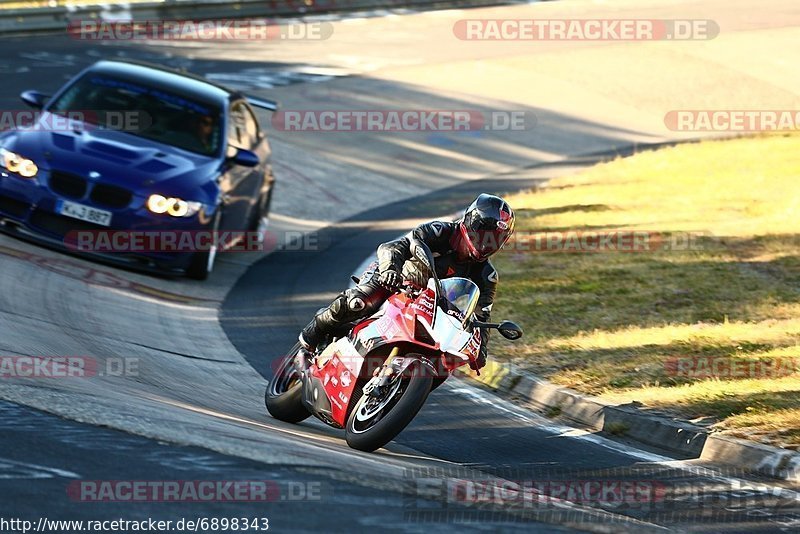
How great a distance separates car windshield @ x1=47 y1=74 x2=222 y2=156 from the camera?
13.5m

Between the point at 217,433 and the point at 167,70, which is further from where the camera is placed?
the point at 167,70

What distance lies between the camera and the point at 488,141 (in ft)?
82.7

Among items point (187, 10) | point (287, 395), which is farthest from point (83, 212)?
point (187, 10)

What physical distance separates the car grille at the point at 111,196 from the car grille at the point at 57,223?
9.7 inches

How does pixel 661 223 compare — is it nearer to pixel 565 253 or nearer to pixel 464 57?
pixel 565 253

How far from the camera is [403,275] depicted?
25.1 ft

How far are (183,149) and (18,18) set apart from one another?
16.0 m

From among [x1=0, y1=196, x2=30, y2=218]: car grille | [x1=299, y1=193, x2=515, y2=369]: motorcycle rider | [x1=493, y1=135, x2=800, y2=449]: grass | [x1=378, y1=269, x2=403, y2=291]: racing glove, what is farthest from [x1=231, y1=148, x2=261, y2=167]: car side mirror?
[x1=378, y1=269, x2=403, y2=291]: racing glove

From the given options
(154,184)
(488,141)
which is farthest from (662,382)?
(488,141)

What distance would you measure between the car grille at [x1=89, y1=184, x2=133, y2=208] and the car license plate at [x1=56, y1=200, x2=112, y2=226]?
0.10m

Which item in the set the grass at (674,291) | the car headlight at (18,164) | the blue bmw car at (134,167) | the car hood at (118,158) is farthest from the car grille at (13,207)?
the grass at (674,291)

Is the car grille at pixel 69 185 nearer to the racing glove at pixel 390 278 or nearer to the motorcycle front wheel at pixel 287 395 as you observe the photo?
the motorcycle front wheel at pixel 287 395

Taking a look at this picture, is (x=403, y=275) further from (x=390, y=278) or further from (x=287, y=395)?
(x=287, y=395)

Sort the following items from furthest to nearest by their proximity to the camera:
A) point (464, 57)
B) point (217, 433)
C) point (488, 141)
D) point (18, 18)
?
point (464, 57)
point (18, 18)
point (488, 141)
point (217, 433)
